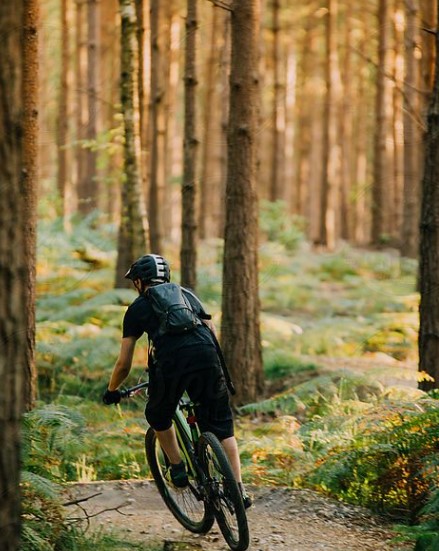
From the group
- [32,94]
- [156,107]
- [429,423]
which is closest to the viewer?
[429,423]

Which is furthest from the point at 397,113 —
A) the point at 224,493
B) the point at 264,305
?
the point at 224,493

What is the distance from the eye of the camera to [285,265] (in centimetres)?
2172

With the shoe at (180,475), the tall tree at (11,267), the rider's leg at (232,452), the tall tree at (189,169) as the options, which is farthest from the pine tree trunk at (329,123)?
the tall tree at (11,267)

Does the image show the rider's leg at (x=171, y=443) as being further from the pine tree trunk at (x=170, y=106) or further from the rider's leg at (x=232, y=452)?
the pine tree trunk at (x=170, y=106)

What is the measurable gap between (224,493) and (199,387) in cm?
73

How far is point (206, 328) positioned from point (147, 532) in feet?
5.50

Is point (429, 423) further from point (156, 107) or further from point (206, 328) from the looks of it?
point (156, 107)

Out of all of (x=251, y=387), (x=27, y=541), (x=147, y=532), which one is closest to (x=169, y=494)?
(x=147, y=532)

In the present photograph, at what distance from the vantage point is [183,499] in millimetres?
6562

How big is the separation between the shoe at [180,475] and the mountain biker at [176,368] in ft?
1.06

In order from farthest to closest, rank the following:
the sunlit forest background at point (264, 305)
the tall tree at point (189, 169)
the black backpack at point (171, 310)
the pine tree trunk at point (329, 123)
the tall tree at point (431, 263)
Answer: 1. the pine tree trunk at point (329, 123)
2. the tall tree at point (189, 169)
3. the tall tree at point (431, 263)
4. the sunlit forest background at point (264, 305)
5. the black backpack at point (171, 310)

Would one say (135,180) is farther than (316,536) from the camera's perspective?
Yes

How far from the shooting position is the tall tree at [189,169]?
1278 cm

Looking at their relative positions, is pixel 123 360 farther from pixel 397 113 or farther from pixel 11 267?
pixel 397 113
